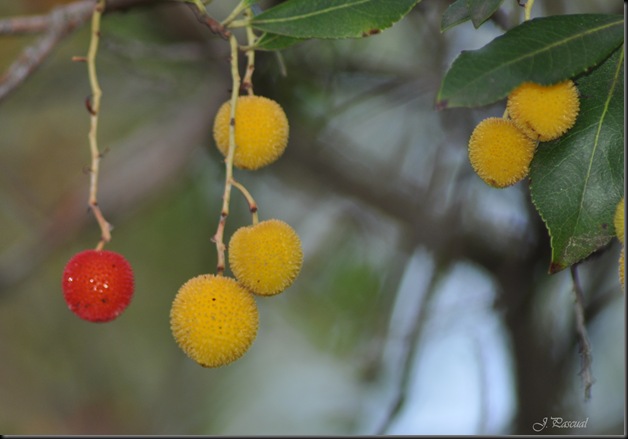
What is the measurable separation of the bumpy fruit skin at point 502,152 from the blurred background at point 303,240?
43 centimetres

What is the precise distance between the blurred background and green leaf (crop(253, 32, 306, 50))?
0.59 feet

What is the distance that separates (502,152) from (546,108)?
7 centimetres

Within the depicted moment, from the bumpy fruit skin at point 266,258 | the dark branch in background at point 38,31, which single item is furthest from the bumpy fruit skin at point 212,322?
the dark branch in background at point 38,31

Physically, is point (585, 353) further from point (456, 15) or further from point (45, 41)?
point (45, 41)

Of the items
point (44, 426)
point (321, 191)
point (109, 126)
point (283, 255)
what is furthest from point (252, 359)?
point (283, 255)

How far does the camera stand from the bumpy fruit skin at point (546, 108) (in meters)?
0.88

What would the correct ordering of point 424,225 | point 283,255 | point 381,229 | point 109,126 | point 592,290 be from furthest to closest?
point 109,126 → point 381,229 → point 424,225 → point 592,290 → point 283,255

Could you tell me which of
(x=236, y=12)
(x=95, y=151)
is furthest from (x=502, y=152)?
(x=95, y=151)

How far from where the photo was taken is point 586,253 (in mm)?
916

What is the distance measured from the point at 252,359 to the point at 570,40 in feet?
9.33

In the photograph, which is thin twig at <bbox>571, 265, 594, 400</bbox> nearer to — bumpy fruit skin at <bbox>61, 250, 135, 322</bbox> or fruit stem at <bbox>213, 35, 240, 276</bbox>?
fruit stem at <bbox>213, 35, 240, 276</bbox>

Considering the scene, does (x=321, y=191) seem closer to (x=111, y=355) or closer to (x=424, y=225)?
(x=424, y=225)

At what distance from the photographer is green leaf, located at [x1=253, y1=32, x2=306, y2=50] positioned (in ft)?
3.54

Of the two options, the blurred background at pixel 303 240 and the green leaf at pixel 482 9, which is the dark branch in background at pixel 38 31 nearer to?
the blurred background at pixel 303 240
